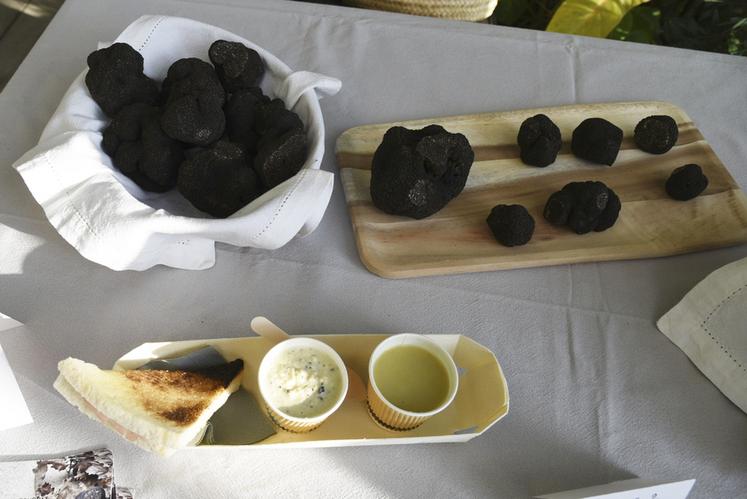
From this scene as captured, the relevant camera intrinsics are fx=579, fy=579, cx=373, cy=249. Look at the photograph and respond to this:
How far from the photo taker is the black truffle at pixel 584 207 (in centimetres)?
83

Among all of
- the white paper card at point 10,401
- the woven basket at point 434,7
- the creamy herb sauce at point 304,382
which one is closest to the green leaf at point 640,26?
the woven basket at point 434,7

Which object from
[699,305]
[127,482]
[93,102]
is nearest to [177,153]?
[93,102]

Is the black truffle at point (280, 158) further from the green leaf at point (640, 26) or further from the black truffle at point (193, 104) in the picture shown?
the green leaf at point (640, 26)

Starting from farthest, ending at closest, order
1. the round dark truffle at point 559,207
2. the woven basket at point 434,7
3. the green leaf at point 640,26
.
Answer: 1. the green leaf at point 640,26
2. the woven basket at point 434,7
3. the round dark truffle at point 559,207

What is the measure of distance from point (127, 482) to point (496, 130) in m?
0.74

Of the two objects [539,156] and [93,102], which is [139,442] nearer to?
[93,102]

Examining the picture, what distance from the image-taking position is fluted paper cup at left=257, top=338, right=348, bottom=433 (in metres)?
0.62

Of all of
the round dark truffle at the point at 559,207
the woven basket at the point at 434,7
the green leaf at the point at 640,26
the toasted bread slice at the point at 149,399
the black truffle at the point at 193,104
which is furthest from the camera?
the green leaf at the point at 640,26

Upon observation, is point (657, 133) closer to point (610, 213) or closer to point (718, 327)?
point (610, 213)

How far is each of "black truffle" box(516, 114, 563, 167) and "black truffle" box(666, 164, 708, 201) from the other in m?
0.19

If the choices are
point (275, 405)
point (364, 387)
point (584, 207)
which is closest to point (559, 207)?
point (584, 207)

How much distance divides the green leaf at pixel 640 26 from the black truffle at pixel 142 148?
4.04 ft

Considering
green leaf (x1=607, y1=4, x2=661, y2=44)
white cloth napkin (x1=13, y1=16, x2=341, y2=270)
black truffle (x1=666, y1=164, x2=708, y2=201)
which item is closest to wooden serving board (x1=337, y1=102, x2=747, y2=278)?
black truffle (x1=666, y1=164, x2=708, y2=201)

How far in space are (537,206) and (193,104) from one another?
52 cm
